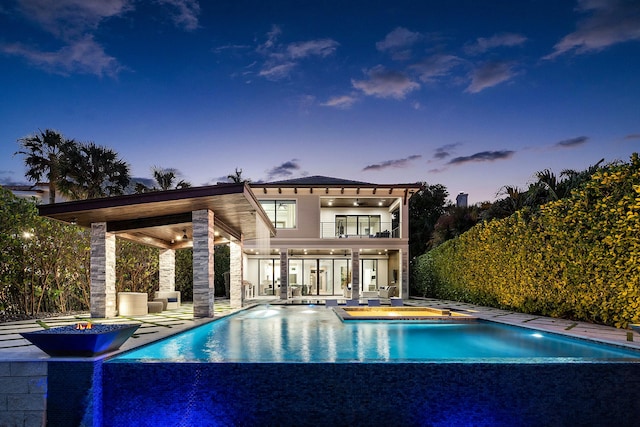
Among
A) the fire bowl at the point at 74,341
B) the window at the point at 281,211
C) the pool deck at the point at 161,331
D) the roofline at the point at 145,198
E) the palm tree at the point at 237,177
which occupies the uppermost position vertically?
the palm tree at the point at 237,177

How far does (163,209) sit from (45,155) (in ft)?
44.0

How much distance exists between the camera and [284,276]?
22.9m

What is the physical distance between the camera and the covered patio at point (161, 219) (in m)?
9.96

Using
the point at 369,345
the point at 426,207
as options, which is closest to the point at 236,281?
the point at 369,345

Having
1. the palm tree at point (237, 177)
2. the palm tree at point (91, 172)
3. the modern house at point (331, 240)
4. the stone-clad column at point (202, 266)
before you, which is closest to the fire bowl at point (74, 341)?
the stone-clad column at point (202, 266)

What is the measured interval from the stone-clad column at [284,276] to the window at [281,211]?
168cm

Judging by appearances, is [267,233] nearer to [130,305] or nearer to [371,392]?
[130,305]

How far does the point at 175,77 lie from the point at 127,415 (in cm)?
1394

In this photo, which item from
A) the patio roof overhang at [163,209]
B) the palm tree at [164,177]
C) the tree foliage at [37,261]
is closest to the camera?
the patio roof overhang at [163,209]

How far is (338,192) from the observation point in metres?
23.6

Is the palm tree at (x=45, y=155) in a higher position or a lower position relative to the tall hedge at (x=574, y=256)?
higher

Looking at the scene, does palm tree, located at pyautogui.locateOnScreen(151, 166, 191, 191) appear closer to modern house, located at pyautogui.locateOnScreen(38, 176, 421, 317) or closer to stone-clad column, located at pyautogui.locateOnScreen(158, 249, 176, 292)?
modern house, located at pyautogui.locateOnScreen(38, 176, 421, 317)

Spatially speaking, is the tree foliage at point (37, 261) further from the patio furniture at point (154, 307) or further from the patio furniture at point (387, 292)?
the patio furniture at point (387, 292)

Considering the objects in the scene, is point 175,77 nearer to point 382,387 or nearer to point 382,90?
point 382,90
